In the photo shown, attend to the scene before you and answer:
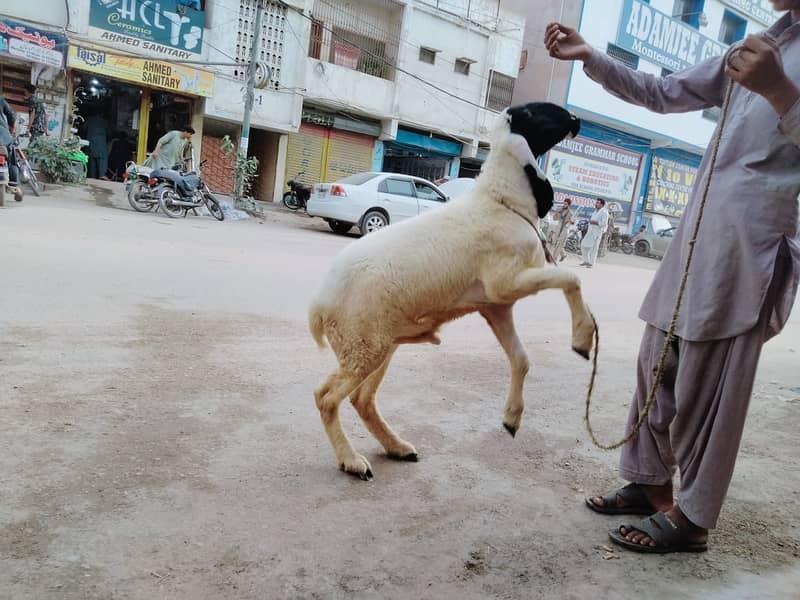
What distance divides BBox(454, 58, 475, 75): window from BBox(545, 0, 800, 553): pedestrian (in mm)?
20702

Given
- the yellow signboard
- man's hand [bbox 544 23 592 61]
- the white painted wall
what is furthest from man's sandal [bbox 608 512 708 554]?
the white painted wall

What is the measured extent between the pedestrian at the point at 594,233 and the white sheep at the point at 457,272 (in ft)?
43.2

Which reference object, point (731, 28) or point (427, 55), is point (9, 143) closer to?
point (427, 55)

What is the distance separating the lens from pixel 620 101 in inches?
973

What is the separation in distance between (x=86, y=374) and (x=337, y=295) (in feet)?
5.50

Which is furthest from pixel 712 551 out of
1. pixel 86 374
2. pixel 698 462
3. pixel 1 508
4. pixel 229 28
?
pixel 229 28

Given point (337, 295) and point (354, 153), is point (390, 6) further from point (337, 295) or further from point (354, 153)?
point (337, 295)

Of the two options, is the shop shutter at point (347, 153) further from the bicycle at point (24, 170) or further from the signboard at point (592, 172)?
the bicycle at point (24, 170)

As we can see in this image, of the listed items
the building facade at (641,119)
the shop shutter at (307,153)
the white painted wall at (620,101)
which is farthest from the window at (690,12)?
the shop shutter at (307,153)

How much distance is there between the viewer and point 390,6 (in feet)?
66.3

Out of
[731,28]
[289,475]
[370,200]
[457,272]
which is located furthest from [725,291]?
[731,28]

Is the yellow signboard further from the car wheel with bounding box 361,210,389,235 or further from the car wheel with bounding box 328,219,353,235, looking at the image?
the car wheel with bounding box 361,210,389,235

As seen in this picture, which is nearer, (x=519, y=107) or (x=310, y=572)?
(x=310, y=572)

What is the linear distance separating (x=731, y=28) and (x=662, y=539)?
32.1 m
